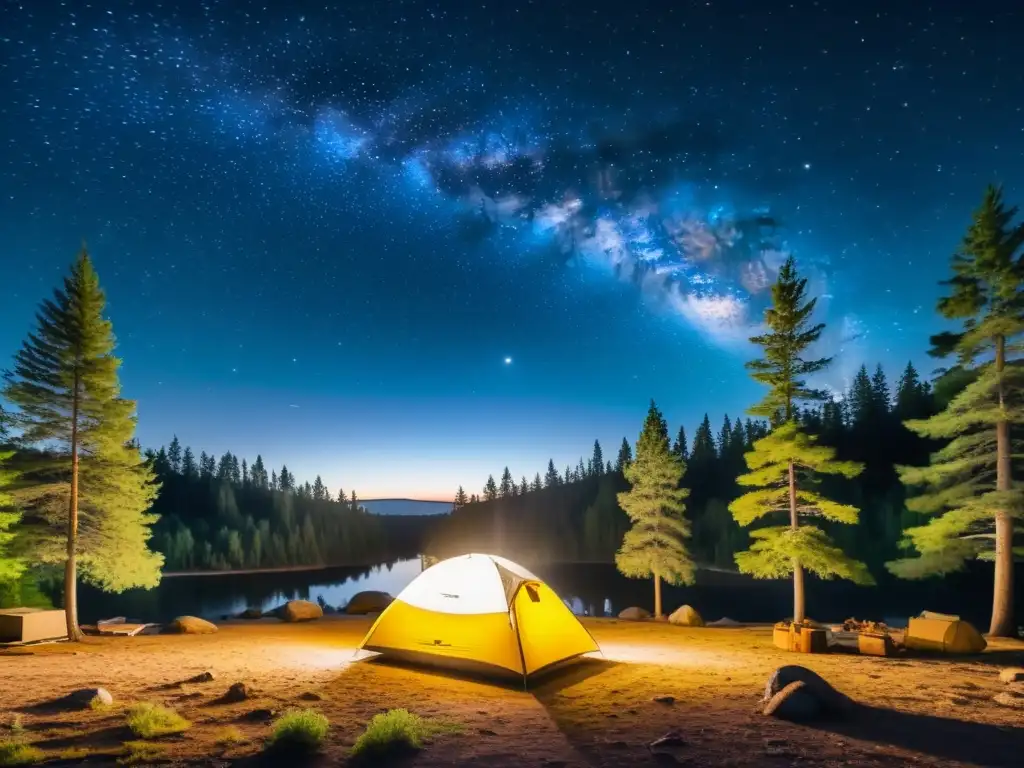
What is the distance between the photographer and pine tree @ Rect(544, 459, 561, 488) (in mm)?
194000

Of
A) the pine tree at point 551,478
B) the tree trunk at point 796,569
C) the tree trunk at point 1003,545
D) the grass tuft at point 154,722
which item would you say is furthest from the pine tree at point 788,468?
the pine tree at point 551,478

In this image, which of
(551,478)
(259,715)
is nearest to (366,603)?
(259,715)

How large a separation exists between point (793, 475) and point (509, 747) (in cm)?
1635

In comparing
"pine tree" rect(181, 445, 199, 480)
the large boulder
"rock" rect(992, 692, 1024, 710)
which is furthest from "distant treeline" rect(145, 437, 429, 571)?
"rock" rect(992, 692, 1024, 710)

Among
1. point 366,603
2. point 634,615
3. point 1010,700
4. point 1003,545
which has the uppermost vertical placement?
point 1003,545

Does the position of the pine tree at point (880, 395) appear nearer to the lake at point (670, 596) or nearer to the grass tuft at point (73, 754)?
the lake at point (670, 596)

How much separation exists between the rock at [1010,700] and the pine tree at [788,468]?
9.48 m

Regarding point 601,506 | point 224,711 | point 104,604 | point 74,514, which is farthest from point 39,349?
point 601,506

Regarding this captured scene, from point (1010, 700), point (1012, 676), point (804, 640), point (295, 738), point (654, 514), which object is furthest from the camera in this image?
point (654, 514)

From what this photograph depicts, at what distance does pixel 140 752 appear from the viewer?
788 centimetres

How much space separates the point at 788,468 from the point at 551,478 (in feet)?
575

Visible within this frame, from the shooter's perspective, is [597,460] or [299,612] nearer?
[299,612]

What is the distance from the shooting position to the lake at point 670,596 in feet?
191

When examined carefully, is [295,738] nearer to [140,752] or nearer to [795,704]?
[140,752]
